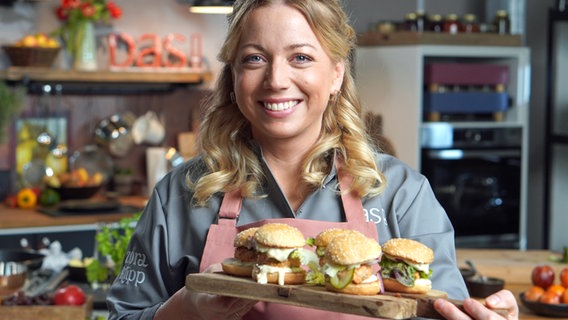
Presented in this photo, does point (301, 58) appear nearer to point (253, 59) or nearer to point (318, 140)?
point (253, 59)

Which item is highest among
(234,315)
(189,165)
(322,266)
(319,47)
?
(319,47)

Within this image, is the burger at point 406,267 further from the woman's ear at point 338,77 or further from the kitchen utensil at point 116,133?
the kitchen utensil at point 116,133

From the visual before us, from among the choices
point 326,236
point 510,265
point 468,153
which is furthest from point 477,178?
point 326,236

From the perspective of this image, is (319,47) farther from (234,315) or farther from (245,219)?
(234,315)

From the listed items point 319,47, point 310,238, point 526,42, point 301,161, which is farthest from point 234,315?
point 526,42

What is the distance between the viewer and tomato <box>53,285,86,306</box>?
3.09 metres

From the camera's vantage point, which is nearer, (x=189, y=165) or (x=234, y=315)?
(x=234, y=315)

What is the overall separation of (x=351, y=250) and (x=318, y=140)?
16.9 inches

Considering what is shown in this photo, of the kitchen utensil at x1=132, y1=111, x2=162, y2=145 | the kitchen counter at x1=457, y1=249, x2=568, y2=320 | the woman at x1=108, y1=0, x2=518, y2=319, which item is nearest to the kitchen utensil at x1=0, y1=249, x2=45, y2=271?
the woman at x1=108, y1=0, x2=518, y2=319

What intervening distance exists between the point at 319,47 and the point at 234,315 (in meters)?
0.56

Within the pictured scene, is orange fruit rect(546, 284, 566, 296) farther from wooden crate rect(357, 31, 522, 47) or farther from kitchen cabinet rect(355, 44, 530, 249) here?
wooden crate rect(357, 31, 522, 47)

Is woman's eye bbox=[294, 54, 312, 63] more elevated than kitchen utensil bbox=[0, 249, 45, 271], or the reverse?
Answer: woman's eye bbox=[294, 54, 312, 63]

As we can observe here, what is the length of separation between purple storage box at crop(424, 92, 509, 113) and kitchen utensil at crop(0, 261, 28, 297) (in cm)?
290

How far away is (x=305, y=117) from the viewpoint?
200 centimetres
